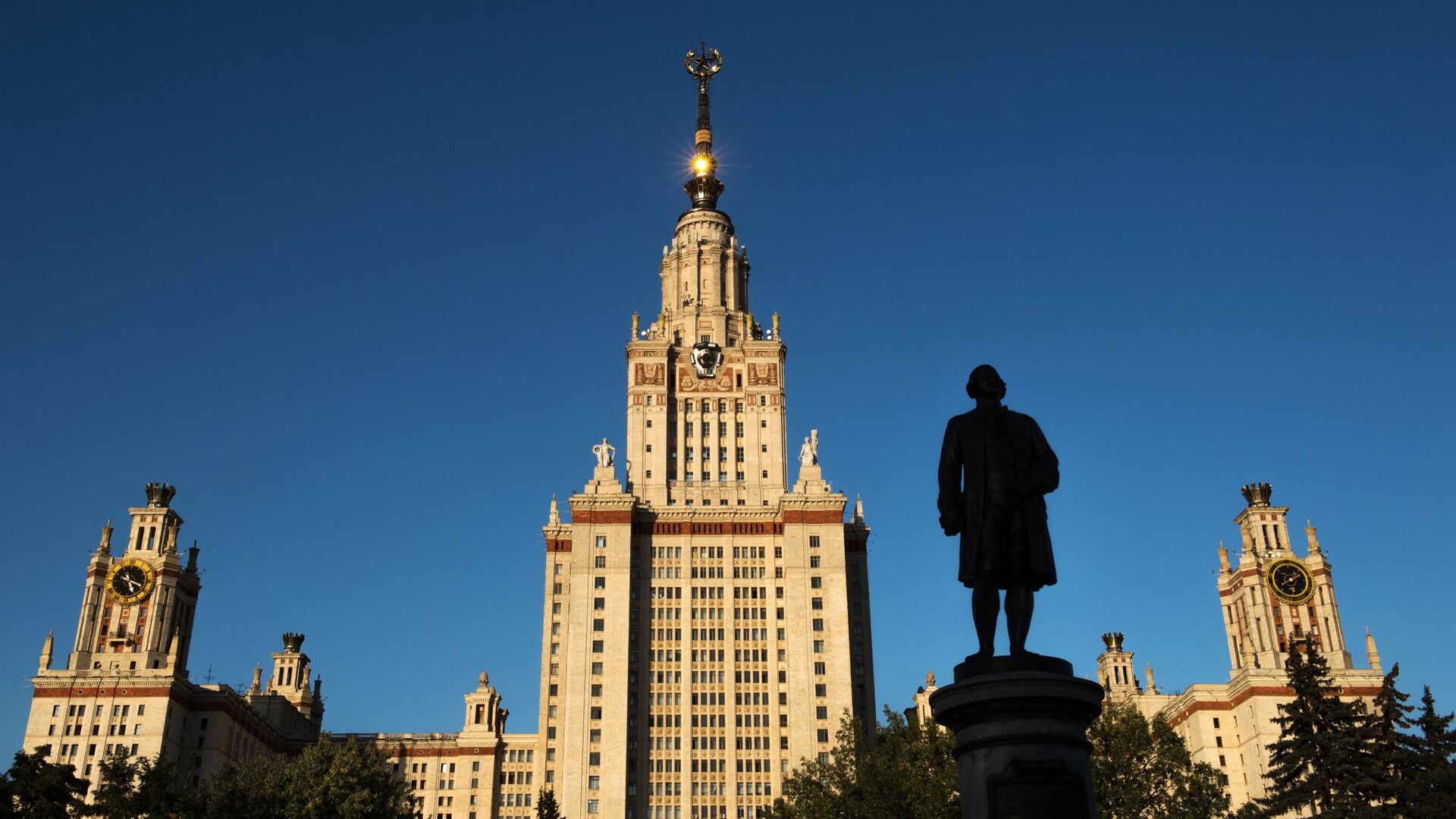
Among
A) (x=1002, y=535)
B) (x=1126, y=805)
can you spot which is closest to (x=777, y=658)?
(x=1126, y=805)

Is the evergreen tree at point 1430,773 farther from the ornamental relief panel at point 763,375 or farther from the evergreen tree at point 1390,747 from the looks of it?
the ornamental relief panel at point 763,375

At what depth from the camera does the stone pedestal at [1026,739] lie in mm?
19516

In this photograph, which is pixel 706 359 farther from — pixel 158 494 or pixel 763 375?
pixel 158 494

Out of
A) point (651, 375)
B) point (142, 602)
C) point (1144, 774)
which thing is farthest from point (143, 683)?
point (1144, 774)

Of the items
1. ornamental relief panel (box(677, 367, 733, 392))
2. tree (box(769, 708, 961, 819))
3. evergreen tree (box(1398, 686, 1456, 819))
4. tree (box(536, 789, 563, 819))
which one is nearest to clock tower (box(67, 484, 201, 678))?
tree (box(536, 789, 563, 819))

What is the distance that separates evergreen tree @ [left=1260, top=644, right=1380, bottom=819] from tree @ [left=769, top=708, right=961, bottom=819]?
1662 cm

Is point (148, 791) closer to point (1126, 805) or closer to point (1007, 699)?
point (1126, 805)

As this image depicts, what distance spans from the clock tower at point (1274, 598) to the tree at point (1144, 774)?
7359 cm

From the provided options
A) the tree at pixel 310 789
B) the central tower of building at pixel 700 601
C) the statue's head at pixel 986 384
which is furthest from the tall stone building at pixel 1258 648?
the statue's head at pixel 986 384

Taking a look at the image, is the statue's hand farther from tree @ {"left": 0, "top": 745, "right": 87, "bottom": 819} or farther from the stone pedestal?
tree @ {"left": 0, "top": 745, "right": 87, "bottom": 819}

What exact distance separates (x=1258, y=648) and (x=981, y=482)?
12633cm

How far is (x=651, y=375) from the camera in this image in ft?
481

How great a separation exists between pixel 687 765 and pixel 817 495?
30542 mm

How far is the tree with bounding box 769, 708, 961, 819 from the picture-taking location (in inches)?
2655
